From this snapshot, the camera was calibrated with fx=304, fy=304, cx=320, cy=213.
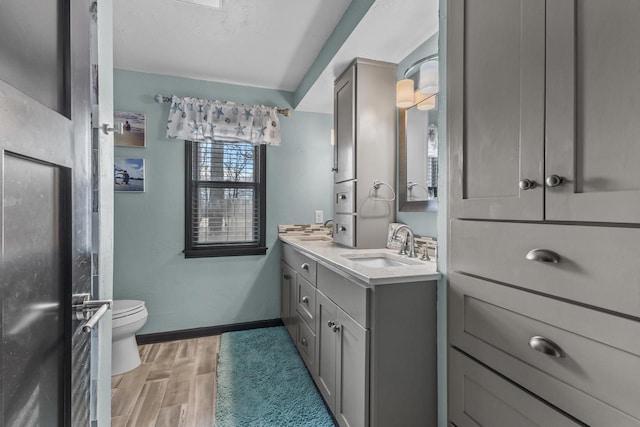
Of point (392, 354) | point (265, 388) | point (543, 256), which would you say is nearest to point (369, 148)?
point (392, 354)

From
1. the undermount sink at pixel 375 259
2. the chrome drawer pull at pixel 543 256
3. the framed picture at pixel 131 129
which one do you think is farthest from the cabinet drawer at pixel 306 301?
the framed picture at pixel 131 129

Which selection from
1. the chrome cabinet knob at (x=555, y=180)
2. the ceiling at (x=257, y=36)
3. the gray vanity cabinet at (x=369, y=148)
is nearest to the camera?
the chrome cabinet knob at (x=555, y=180)

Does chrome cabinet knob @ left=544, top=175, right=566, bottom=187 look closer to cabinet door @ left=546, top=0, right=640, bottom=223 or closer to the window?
cabinet door @ left=546, top=0, right=640, bottom=223

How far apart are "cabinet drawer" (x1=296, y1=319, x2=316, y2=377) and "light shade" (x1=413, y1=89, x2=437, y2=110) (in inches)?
61.3

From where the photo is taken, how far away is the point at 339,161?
7.69 feet

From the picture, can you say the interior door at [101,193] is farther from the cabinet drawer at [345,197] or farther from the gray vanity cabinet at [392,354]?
the cabinet drawer at [345,197]

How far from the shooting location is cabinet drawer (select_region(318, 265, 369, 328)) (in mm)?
1235

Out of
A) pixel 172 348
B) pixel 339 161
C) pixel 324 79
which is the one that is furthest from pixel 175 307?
pixel 324 79

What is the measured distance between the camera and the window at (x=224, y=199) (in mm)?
2693

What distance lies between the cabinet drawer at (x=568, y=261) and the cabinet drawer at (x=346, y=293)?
1.44ft

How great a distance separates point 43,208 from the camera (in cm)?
56

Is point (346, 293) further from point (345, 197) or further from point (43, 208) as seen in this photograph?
point (43, 208)

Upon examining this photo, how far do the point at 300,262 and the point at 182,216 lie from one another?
1196 millimetres

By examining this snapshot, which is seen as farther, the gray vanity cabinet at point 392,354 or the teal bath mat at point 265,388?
the teal bath mat at point 265,388
